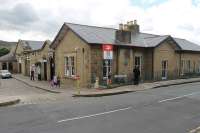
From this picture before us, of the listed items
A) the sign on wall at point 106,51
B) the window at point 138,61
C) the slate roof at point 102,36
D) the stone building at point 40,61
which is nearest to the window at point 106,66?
the slate roof at point 102,36

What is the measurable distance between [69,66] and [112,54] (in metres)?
5.10

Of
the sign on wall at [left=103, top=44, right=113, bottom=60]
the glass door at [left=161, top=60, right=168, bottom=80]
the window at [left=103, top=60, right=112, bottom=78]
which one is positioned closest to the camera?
the sign on wall at [left=103, top=44, right=113, bottom=60]

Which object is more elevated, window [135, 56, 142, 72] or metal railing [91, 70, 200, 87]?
window [135, 56, 142, 72]

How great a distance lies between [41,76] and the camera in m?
34.7

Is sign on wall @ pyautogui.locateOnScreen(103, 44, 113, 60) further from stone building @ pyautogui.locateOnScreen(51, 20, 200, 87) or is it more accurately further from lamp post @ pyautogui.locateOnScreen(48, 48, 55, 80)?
lamp post @ pyautogui.locateOnScreen(48, 48, 55, 80)

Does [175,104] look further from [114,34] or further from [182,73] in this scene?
[182,73]

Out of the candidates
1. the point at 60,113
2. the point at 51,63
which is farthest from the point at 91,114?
the point at 51,63

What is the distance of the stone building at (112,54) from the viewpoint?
895 inches

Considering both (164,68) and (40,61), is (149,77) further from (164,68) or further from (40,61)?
(40,61)

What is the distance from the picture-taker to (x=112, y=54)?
22.8 meters

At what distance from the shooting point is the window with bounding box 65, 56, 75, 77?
25.5 metres

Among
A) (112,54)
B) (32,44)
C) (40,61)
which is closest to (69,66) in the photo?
(112,54)

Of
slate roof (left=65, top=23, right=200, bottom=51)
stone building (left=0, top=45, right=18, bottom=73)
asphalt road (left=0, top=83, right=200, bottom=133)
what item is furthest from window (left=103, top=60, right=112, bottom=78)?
stone building (left=0, top=45, right=18, bottom=73)

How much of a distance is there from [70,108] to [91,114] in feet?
6.32
